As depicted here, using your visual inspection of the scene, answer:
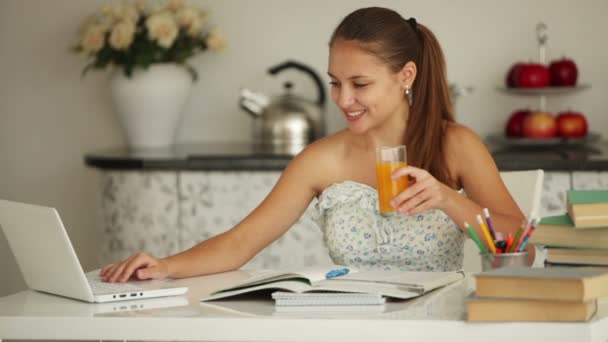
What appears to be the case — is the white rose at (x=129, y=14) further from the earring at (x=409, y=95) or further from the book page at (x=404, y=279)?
the book page at (x=404, y=279)

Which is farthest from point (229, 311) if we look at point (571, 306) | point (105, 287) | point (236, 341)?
point (571, 306)

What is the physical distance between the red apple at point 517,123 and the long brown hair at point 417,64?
130 cm

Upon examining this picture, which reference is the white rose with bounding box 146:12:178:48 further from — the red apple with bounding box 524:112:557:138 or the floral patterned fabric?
the floral patterned fabric

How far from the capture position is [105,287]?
187 cm

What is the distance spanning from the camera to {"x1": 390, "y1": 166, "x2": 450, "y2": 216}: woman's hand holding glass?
1898 mm

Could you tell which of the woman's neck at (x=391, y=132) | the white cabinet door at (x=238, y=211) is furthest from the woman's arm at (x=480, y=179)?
the white cabinet door at (x=238, y=211)

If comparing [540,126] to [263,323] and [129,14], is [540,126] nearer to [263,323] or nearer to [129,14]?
[129,14]

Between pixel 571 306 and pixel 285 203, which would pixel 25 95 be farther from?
pixel 571 306

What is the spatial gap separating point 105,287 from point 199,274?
0.25 m

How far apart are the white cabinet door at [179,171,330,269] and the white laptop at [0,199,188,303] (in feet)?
5.18

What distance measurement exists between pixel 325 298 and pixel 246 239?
22.8 inches

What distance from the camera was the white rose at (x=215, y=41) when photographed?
3.88m

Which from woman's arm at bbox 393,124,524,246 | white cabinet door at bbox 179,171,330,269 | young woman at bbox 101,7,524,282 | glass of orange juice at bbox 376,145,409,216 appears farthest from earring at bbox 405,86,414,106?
white cabinet door at bbox 179,171,330,269

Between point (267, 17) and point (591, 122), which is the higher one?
point (267, 17)
